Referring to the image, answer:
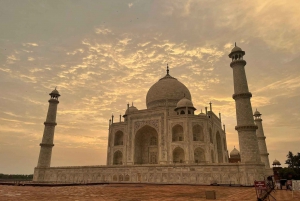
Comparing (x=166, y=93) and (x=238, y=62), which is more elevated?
(x=166, y=93)

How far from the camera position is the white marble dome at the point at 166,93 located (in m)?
33.6

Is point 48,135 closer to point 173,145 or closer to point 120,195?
point 173,145

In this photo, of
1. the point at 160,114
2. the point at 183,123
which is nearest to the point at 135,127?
the point at 160,114

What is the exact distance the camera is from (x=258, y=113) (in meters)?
34.0

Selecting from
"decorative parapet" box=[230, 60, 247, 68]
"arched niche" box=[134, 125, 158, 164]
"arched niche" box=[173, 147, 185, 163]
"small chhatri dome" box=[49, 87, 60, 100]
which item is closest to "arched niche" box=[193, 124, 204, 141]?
"arched niche" box=[173, 147, 185, 163]

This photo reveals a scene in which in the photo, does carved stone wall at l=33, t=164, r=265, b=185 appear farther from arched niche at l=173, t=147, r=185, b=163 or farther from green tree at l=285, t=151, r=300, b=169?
green tree at l=285, t=151, r=300, b=169

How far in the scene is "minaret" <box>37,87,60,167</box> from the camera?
29.1 meters

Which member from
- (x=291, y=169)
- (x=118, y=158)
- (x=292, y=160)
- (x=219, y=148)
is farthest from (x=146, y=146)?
(x=292, y=160)

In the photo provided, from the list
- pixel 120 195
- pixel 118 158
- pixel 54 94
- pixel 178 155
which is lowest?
pixel 120 195

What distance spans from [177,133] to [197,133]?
259 cm

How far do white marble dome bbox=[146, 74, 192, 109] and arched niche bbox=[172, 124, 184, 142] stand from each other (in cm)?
514

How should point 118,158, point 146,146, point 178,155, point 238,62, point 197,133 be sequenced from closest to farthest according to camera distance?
point 238,62 → point 178,155 → point 197,133 → point 146,146 → point 118,158

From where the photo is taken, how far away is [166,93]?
3400 cm

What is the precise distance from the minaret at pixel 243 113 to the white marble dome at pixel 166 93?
12494 mm
